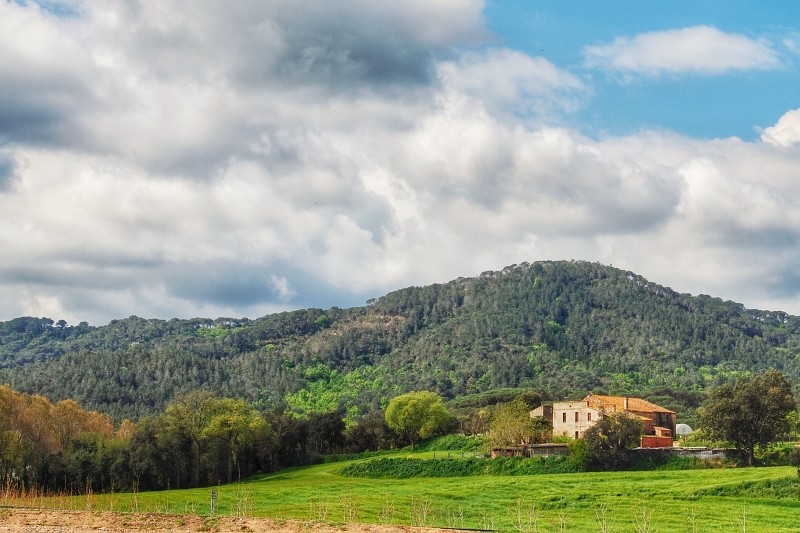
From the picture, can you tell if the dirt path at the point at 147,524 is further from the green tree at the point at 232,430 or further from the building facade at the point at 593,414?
the building facade at the point at 593,414

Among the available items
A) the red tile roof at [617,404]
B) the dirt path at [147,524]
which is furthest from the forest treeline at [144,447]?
the red tile roof at [617,404]

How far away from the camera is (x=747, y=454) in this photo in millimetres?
90750

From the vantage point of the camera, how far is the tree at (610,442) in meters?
92.0

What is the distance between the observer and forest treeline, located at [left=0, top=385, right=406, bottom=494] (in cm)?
9231

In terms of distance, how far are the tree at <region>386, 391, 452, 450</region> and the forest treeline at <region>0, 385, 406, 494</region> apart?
47.9 feet

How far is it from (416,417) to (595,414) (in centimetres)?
2899

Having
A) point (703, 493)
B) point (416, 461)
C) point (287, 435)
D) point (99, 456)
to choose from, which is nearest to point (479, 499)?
point (703, 493)

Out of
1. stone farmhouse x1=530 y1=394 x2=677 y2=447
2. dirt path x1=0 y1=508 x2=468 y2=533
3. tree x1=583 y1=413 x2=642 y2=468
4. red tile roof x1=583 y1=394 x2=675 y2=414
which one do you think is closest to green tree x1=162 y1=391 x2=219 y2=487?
tree x1=583 y1=413 x2=642 y2=468

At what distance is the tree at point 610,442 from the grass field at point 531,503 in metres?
6.33

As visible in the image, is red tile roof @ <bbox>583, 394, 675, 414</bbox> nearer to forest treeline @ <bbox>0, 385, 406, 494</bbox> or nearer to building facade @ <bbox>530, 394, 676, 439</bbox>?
building facade @ <bbox>530, 394, 676, 439</bbox>

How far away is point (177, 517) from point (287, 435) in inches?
2984

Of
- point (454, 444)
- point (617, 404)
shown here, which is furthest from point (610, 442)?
point (454, 444)

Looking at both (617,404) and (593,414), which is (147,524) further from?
(617,404)

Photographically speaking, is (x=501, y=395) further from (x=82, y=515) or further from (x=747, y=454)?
(x=82, y=515)
